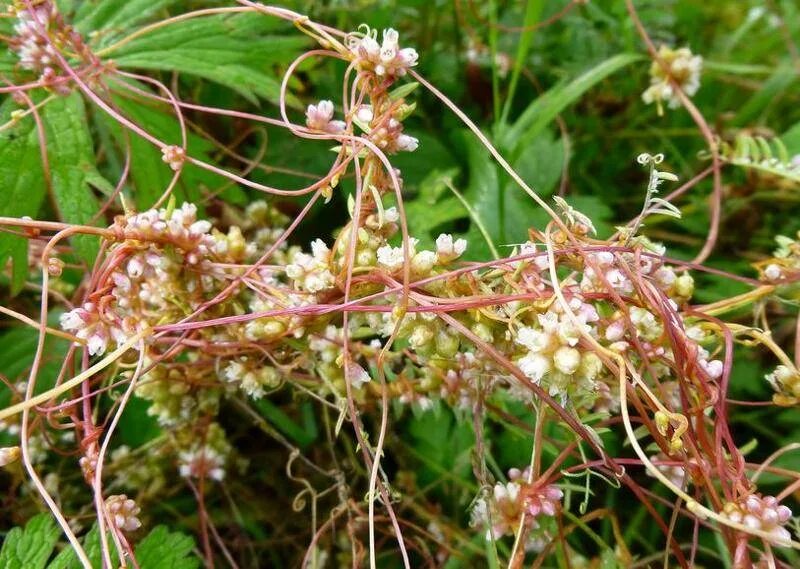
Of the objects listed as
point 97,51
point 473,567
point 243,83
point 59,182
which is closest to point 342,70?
point 243,83

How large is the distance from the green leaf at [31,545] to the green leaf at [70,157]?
0.36m

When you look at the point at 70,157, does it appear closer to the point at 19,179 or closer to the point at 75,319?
the point at 19,179

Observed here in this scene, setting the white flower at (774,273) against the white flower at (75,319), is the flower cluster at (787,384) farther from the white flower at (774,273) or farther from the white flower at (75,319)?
the white flower at (75,319)

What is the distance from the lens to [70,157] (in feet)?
3.08

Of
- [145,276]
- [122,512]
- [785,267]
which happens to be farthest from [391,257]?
[785,267]

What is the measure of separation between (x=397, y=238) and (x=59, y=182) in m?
0.44

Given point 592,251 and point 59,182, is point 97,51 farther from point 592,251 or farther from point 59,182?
point 592,251

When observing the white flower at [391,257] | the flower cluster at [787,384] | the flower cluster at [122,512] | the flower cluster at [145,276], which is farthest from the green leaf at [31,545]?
the flower cluster at [787,384]

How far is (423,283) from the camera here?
25.7 inches

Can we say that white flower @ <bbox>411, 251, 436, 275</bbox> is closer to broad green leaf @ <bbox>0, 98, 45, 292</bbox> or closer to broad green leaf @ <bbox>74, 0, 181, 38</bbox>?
broad green leaf @ <bbox>0, 98, 45, 292</bbox>

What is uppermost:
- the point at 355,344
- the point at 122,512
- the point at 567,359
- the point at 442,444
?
the point at 567,359

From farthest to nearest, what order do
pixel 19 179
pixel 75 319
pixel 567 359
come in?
pixel 19 179 → pixel 75 319 → pixel 567 359

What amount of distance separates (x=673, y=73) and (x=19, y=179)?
946 millimetres

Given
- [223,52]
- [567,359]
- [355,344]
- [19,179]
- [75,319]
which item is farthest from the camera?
[223,52]
